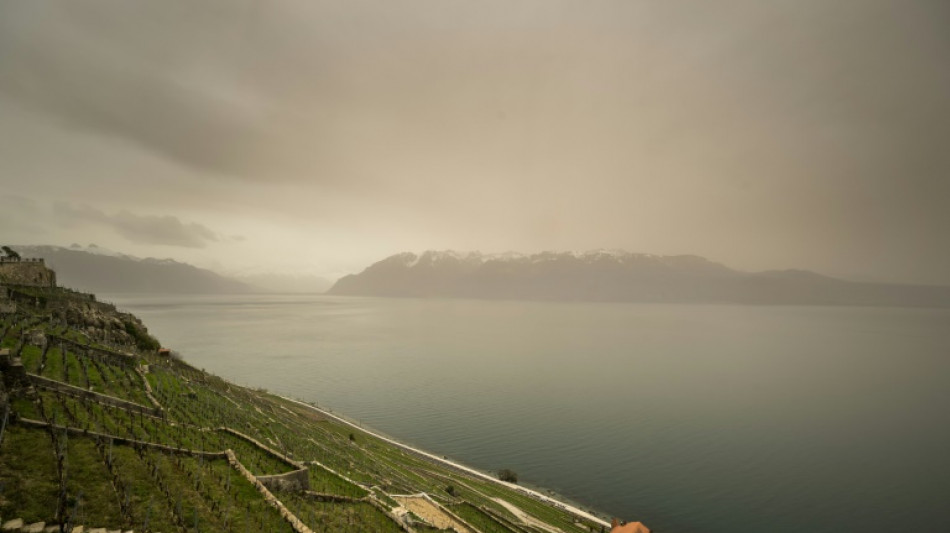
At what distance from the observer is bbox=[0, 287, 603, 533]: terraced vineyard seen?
2214cm

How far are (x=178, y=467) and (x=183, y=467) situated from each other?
298 millimetres

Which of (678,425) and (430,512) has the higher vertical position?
(430,512)

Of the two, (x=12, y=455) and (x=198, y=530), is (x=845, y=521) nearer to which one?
(x=198, y=530)

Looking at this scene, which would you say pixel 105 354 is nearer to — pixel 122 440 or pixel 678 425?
pixel 122 440

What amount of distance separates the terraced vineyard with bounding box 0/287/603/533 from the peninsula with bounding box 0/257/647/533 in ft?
0.42

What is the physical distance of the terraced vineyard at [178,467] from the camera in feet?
72.7

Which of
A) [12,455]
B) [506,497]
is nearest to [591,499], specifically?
[506,497]

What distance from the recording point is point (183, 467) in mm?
28312

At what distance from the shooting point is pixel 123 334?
82938 mm

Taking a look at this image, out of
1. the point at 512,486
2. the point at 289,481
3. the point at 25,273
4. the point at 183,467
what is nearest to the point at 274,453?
the point at 289,481

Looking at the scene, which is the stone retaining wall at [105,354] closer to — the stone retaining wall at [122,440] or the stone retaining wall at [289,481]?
the stone retaining wall at [122,440]

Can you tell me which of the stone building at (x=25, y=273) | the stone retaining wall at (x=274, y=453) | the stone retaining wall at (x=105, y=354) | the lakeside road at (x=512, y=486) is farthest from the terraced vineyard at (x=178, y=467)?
the stone building at (x=25, y=273)

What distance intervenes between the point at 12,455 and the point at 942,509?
10704cm

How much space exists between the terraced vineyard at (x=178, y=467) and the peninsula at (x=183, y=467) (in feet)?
0.42
